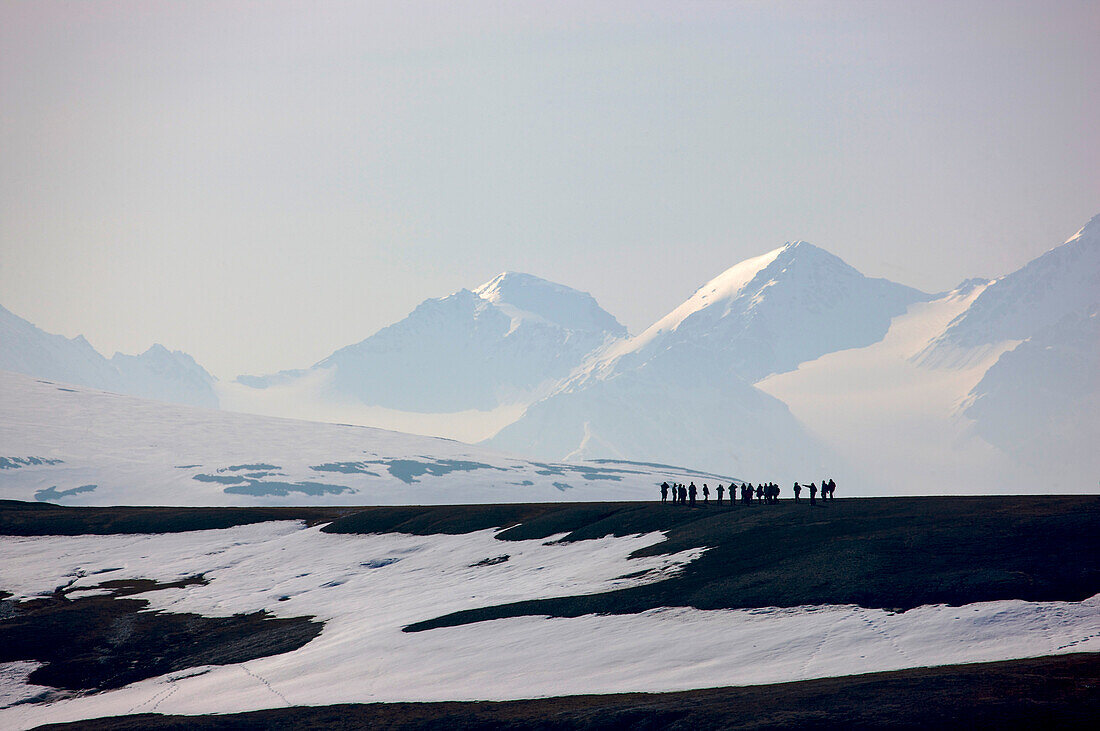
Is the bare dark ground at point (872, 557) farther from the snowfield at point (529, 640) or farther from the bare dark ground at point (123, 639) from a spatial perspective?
the bare dark ground at point (123, 639)

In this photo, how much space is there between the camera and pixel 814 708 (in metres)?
38.2

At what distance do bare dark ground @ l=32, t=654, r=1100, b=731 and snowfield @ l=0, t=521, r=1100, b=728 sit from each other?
6.30 feet

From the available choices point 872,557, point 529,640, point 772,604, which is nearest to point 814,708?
point 772,604

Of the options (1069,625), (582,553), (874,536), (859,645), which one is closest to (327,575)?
(582,553)

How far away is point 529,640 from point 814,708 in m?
20.6

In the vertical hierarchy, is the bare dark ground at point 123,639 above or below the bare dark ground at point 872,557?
below

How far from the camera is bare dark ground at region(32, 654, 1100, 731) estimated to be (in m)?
35.3

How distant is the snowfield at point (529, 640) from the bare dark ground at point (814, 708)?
192 centimetres

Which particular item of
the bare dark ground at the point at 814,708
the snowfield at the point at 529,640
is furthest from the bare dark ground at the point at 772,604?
the snowfield at the point at 529,640

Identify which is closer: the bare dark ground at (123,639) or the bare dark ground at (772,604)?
Result: the bare dark ground at (772,604)

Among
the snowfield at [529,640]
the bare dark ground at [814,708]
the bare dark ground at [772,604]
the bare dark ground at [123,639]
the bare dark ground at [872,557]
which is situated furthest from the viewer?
the bare dark ground at [123,639]

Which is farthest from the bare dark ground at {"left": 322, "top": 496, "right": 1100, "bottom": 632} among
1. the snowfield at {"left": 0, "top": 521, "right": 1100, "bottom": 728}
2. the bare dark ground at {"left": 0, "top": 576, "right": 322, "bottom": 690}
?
the bare dark ground at {"left": 0, "top": 576, "right": 322, "bottom": 690}

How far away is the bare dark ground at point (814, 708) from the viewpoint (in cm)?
3531

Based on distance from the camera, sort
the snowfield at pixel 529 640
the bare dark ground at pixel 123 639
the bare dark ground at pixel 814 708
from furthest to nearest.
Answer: the bare dark ground at pixel 123 639 < the snowfield at pixel 529 640 < the bare dark ground at pixel 814 708
